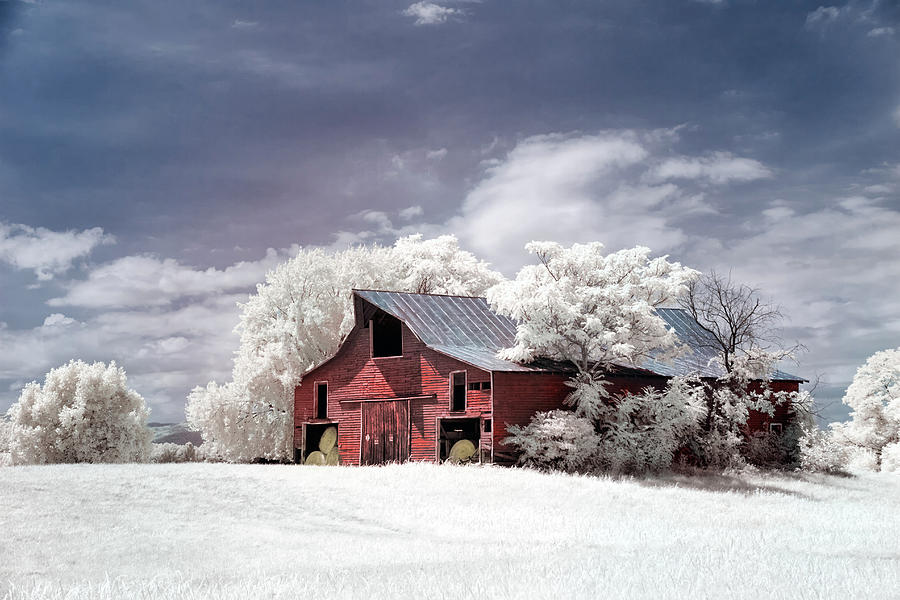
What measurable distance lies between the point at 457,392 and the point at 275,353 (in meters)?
14.3

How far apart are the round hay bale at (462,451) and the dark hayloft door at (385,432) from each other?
2.55 metres

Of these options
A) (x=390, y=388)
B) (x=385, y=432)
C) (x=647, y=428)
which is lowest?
(x=385, y=432)

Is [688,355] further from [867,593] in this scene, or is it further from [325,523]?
[867,593]

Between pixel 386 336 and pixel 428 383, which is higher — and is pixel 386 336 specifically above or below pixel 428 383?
above

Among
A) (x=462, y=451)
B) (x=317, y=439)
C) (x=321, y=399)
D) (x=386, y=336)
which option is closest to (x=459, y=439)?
(x=462, y=451)

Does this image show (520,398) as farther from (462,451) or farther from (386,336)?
(386,336)

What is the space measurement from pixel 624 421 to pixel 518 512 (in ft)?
36.8

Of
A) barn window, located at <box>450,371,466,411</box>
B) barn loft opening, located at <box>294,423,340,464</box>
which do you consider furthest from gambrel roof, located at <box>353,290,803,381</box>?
barn loft opening, located at <box>294,423,340,464</box>

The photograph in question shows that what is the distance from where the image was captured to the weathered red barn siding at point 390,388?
116ft

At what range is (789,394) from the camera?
4244cm

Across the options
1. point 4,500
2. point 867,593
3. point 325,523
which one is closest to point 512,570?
point 867,593

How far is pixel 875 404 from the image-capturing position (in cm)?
5297

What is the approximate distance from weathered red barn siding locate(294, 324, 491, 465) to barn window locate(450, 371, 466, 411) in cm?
19

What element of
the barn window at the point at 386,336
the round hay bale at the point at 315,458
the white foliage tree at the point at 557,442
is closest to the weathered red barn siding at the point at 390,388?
the barn window at the point at 386,336
